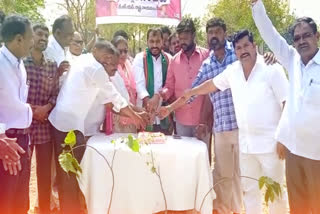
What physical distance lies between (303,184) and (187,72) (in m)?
1.92

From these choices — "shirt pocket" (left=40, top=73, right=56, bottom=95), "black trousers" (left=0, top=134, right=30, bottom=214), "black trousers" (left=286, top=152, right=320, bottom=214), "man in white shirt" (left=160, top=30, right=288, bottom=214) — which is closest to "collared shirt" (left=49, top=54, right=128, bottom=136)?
"shirt pocket" (left=40, top=73, right=56, bottom=95)

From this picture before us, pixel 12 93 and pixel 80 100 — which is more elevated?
pixel 12 93

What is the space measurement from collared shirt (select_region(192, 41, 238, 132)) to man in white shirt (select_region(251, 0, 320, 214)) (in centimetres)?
83

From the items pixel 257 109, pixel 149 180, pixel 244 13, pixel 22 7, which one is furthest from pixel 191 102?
pixel 244 13

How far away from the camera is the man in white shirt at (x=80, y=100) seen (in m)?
4.20

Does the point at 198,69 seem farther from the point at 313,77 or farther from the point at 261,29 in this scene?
the point at 313,77

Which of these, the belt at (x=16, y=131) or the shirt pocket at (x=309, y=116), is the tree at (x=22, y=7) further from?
the shirt pocket at (x=309, y=116)

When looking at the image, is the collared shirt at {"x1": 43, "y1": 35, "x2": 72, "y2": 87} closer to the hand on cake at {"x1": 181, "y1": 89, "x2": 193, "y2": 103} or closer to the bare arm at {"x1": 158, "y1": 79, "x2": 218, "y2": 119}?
the bare arm at {"x1": 158, "y1": 79, "x2": 218, "y2": 119}

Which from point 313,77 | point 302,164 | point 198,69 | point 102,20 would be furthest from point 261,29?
point 102,20

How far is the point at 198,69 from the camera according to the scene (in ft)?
16.7

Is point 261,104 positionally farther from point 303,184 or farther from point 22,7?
point 22,7

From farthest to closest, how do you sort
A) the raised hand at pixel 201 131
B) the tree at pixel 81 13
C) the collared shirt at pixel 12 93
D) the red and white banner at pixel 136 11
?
the tree at pixel 81 13 → the red and white banner at pixel 136 11 → the raised hand at pixel 201 131 → the collared shirt at pixel 12 93

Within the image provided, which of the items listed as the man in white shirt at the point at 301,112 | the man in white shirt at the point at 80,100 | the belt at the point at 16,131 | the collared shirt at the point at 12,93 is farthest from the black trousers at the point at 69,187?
the man in white shirt at the point at 301,112

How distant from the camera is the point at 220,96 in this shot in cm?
460
